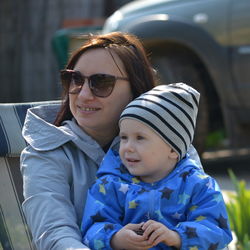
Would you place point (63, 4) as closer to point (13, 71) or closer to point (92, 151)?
point (13, 71)

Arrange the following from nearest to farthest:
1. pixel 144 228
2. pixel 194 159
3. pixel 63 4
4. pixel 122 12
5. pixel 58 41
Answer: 1. pixel 144 228
2. pixel 194 159
3. pixel 122 12
4. pixel 58 41
5. pixel 63 4

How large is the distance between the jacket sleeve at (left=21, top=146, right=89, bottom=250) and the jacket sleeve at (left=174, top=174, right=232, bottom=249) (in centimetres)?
30

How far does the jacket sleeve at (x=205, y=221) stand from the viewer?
7.70ft

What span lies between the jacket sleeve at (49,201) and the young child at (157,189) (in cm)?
7

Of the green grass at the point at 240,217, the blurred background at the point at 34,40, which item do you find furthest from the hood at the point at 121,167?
the blurred background at the point at 34,40

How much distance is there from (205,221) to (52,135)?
59cm

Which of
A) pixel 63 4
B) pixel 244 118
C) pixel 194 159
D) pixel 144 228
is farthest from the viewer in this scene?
pixel 63 4

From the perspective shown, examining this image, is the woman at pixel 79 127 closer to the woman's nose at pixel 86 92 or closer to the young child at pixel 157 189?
the woman's nose at pixel 86 92

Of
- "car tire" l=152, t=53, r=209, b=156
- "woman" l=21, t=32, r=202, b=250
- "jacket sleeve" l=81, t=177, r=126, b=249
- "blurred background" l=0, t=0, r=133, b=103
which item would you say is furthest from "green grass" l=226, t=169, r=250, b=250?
"blurred background" l=0, t=0, r=133, b=103

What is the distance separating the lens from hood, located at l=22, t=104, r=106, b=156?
262 centimetres

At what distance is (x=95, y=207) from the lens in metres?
2.43

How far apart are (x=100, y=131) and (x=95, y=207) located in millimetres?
390

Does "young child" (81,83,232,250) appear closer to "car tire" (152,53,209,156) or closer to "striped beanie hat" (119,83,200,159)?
"striped beanie hat" (119,83,200,159)

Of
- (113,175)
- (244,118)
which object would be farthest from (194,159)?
(244,118)
